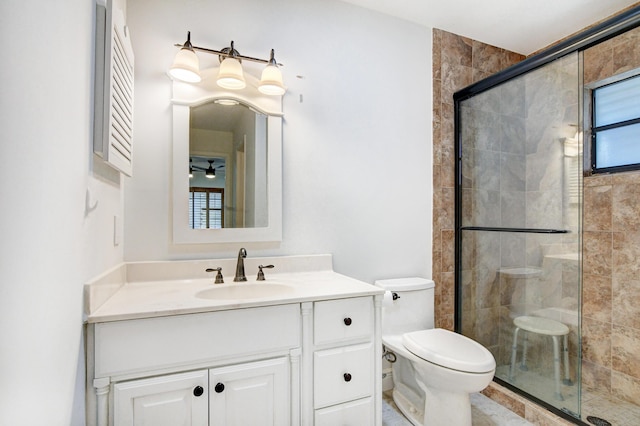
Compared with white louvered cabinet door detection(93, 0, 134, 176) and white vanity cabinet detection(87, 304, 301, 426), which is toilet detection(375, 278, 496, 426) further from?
white louvered cabinet door detection(93, 0, 134, 176)

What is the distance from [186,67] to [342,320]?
1.42 m

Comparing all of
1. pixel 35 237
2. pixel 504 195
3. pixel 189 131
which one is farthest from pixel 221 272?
pixel 504 195

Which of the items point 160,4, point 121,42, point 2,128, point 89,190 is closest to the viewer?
point 2,128

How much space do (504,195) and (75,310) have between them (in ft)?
7.83

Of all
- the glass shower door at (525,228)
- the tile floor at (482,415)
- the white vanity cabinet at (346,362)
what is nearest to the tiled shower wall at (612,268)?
the glass shower door at (525,228)

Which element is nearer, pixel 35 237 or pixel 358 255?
pixel 35 237

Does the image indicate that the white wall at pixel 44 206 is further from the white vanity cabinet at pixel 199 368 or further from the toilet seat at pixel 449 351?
the toilet seat at pixel 449 351

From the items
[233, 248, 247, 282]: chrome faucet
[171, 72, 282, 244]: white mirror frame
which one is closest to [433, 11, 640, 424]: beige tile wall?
[171, 72, 282, 244]: white mirror frame

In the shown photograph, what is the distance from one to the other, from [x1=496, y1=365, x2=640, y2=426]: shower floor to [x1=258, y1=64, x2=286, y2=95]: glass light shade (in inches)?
90.6

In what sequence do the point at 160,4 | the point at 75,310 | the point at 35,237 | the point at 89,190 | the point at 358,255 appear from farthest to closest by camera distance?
the point at 358,255 < the point at 160,4 < the point at 89,190 < the point at 75,310 < the point at 35,237

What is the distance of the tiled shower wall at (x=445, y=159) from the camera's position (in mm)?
2387

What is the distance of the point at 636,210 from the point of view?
2031 millimetres

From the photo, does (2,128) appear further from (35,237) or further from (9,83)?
(35,237)

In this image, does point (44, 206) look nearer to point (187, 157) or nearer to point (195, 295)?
point (195, 295)
